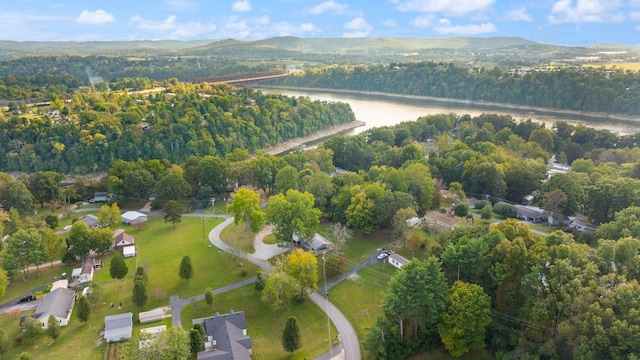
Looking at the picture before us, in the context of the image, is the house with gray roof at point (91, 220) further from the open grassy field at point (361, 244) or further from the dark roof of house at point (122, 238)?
the open grassy field at point (361, 244)

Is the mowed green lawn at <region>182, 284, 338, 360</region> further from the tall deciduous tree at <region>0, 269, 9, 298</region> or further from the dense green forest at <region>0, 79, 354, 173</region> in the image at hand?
the dense green forest at <region>0, 79, 354, 173</region>

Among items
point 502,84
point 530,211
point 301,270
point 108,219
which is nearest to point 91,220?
point 108,219

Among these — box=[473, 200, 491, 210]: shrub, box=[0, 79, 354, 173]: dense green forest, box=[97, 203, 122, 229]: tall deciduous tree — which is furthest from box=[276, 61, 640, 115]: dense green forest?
box=[97, 203, 122, 229]: tall deciduous tree

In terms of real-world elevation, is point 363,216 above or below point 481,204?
above

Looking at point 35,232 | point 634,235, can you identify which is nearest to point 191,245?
point 35,232

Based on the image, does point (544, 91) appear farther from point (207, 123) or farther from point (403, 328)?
point (403, 328)

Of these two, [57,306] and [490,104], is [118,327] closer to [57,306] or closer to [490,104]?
[57,306]
